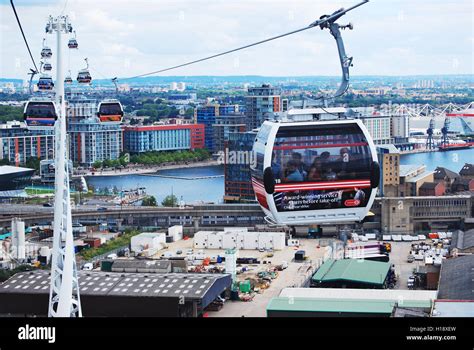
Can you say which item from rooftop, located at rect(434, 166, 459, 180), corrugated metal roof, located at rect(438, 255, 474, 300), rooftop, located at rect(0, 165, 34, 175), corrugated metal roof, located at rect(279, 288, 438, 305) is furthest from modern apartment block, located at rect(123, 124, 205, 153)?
corrugated metal roof, located at rect(279, 288, 438, 305)

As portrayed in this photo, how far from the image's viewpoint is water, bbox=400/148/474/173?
19370 mm

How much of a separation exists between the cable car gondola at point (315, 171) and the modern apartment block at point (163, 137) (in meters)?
18.0

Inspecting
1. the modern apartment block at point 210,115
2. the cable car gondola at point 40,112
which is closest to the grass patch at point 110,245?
the cable car gondola at point 40,112

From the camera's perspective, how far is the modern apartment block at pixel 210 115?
846 inches

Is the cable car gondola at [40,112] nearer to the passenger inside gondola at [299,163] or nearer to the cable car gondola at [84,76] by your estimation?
the cable car gondola at [84,76]

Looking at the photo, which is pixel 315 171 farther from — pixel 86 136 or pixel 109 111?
pixel 86 136

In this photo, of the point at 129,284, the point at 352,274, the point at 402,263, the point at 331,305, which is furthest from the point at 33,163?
the point at 331,305

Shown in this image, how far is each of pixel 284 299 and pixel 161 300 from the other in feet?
2.18

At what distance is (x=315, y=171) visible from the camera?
2344 mm

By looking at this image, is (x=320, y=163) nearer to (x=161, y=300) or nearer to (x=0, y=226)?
(x=161, y=300)

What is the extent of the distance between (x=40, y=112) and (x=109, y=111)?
0.19 meters
